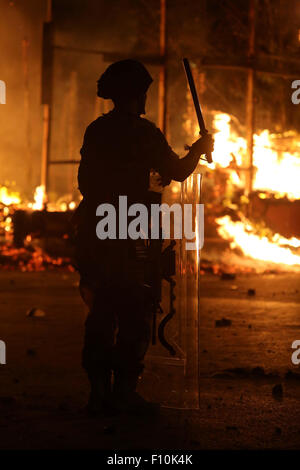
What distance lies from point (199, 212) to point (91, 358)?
990 mm

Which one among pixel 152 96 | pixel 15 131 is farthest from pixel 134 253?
pixel 15 131

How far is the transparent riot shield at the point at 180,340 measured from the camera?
5500 millimetres

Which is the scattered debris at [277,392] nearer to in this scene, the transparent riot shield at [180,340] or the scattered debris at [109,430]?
the transparent riot shield at [180,340]

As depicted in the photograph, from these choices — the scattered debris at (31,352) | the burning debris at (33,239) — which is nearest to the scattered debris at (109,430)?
the scattered debris at (31,352)

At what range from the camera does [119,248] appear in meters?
5.27

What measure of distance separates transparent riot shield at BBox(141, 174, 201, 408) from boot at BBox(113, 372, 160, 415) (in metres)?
0.27

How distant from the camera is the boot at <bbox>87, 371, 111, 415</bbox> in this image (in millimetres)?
5230

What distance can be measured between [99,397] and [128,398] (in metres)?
0.15

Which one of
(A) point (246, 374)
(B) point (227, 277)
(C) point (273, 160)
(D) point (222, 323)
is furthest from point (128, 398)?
(C) point (273, 160)

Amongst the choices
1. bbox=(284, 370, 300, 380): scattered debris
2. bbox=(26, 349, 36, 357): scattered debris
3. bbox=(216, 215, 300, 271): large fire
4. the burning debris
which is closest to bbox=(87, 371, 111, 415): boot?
bbox=(284, 370, 300, 380): scattered debris

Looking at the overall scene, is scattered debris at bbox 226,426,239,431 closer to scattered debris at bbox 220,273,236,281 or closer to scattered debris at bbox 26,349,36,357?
scattered debris at bbox 26,349,36,357

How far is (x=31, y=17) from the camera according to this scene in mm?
36938

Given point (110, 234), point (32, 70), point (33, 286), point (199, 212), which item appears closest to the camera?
point (110, 234)

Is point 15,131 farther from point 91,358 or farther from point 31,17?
point 91,358
